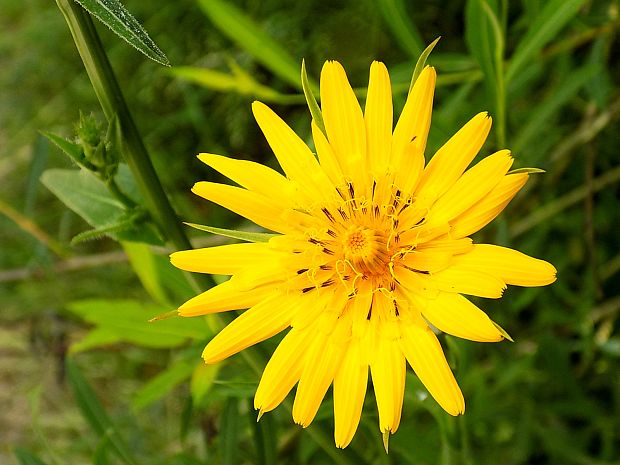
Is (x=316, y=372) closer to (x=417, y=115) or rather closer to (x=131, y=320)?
(x=417, y=115)

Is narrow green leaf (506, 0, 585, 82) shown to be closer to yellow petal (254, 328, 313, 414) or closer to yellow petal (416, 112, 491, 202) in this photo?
yellow petal (416, 112, 491, 202)

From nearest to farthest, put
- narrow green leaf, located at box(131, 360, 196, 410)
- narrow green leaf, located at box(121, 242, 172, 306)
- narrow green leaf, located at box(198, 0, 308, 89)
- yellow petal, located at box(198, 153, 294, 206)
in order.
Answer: yellow petal, located at box(198, 153, 294, 206)
narrow green leaf, located at box(121, 242, 172, 306)
narrow green leaf, located at box(131, 360, 196, 410)
narrow green leaf, located at box(198, 0, 308, 89)

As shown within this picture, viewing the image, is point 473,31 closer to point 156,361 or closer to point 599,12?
point 599,12

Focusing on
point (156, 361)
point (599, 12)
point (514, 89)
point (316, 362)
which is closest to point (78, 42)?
point (316, 362)

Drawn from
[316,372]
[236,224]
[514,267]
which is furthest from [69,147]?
[236,224]

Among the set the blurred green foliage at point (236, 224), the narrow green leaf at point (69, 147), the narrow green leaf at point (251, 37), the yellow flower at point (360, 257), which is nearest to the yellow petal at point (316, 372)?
the yellow flower at point (360, 257)

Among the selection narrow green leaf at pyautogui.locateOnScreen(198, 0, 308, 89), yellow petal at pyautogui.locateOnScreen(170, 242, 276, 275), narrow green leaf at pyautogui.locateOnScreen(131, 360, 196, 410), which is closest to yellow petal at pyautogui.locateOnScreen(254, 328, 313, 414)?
yellow petal at pyautogui.locateOnScreen(170, 242, 276, 275)
